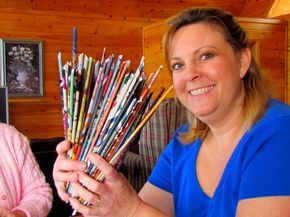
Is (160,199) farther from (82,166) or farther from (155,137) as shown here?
(155,137)

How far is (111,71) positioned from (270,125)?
1.31 ft

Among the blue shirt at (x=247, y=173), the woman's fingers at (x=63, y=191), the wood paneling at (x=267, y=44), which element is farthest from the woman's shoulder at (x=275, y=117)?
the wood paneling at (x=267, y=44)

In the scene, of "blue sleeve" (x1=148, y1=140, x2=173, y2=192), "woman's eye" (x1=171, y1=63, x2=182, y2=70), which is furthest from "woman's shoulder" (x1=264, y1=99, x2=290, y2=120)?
"blue sleeve" (x1=148, y1=140, x2=173, y2=192)

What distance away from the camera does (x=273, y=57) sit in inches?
194

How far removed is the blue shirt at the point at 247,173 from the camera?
0.83 m

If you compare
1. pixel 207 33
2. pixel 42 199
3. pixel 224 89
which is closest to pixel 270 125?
pixel 224 89

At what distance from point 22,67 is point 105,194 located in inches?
157

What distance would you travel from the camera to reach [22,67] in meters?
4.51

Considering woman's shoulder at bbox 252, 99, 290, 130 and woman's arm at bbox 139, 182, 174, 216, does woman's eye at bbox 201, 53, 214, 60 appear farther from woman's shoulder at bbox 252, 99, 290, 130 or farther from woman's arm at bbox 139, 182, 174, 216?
woman's arm at bbox 139, 182, 174, 216

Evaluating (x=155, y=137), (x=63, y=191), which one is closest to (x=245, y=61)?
(x=63, y=191)

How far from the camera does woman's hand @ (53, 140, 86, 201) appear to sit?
78 cm

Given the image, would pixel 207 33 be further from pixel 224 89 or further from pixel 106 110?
pixel 106 110

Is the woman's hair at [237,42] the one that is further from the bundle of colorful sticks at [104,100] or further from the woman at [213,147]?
the bundle of colorful sticks at [104,100]

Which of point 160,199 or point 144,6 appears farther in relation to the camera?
point 144,6
